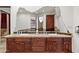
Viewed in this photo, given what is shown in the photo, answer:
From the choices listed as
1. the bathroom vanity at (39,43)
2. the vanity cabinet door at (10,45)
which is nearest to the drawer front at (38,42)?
the bathroom vanity at (39,43)

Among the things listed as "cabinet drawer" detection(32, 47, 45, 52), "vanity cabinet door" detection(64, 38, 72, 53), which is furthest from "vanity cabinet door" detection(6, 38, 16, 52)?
"vanity cabinet door" detection(64, 38, 72, 53)

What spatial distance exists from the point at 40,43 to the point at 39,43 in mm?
16

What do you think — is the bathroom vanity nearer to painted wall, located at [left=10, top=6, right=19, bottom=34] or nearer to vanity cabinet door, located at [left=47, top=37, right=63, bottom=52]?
vanity cabinet door, located at [left=47, top=37, right=63, bottom=52]

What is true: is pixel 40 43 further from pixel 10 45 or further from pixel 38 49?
pixel 10 45

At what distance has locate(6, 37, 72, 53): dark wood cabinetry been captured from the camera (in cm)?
150

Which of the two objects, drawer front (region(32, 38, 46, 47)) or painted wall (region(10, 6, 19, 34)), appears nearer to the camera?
painted wall (region(10, 6, 19, 34))

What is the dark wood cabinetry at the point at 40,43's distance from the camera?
4.93 ft

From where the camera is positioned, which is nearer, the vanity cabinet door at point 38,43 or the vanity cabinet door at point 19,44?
the vanity cabinet door at point 19,44

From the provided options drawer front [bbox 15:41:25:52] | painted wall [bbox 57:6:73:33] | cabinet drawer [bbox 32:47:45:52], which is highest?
painted wall [bbox 57:6:73:33]

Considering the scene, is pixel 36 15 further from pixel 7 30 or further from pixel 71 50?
pixel 71 50

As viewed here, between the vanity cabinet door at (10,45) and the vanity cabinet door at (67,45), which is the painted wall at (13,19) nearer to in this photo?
the vanity cabinet door at (10,45)

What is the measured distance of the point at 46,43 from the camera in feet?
5.49

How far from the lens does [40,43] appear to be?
5.57 feet
